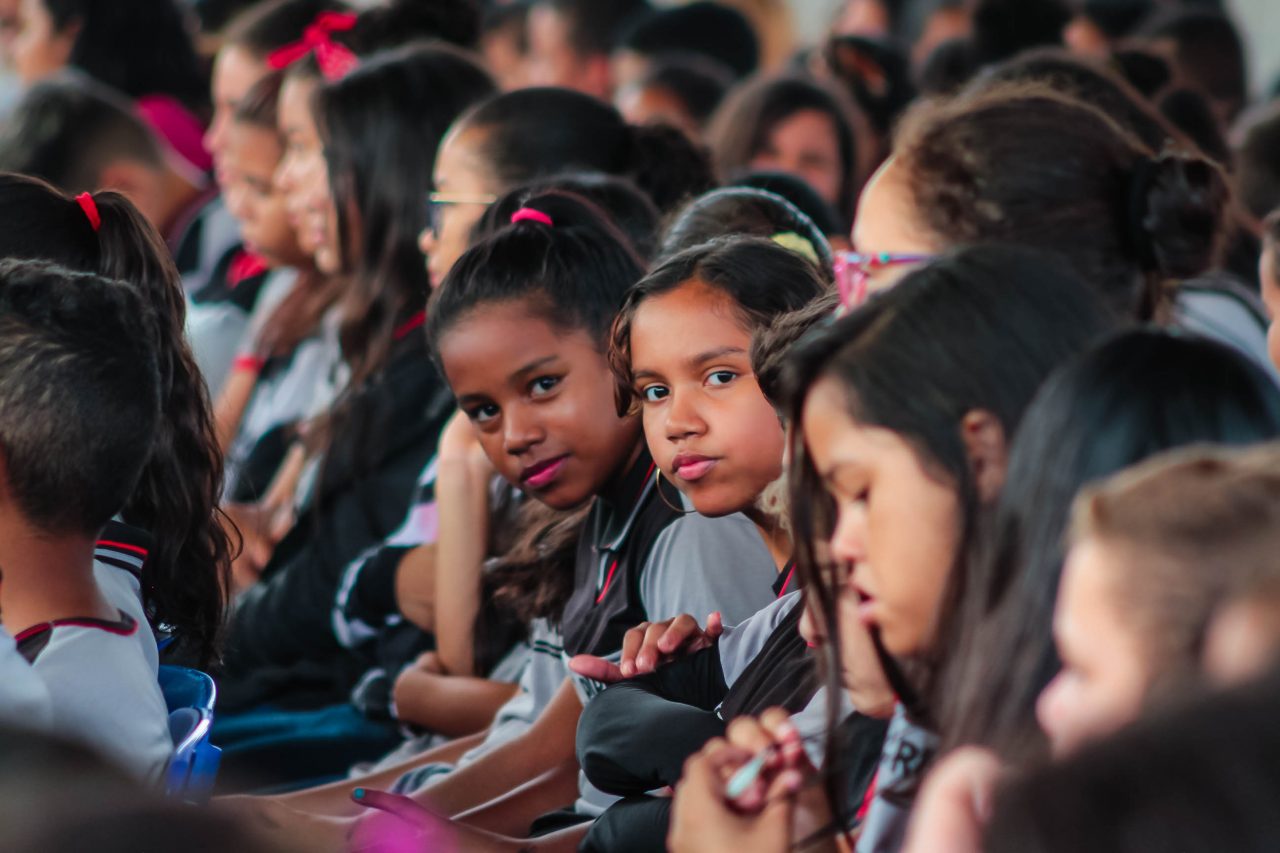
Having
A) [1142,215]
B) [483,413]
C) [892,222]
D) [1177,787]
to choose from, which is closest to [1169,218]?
[1142,215]

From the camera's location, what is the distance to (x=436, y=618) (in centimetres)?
221

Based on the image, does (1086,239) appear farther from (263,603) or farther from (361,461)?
(263,603)

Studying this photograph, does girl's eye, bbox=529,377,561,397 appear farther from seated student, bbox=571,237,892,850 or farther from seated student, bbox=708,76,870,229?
seated student, bbox=708,76,870,229

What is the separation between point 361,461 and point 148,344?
1.05 meters

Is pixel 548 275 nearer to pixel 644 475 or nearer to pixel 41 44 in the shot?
pixel 644 475

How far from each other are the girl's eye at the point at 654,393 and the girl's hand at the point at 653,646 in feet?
0.79

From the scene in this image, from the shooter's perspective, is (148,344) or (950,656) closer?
(950,656)

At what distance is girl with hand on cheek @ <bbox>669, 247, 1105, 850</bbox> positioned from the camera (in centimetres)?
105

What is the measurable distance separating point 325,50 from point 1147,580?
2.49 metres

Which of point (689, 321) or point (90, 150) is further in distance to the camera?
point (90, 150)

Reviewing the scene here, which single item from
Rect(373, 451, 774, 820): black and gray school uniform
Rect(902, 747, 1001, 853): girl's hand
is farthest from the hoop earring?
Rect(902, 747, 1001, 853): girl's hand

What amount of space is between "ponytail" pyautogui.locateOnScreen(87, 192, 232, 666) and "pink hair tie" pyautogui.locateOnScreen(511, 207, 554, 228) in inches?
17.3

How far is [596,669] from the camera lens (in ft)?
4.89

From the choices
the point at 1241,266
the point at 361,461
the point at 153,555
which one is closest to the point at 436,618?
the point at 361,461
